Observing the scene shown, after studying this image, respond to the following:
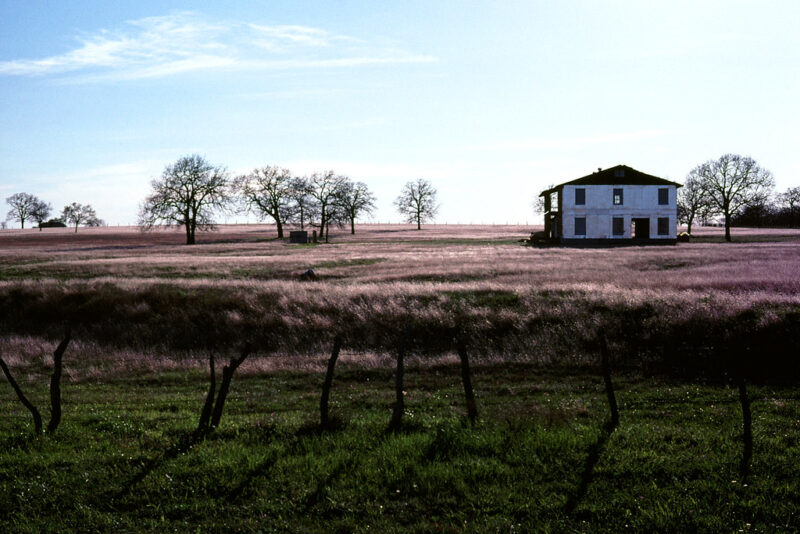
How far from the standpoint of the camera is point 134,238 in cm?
10088

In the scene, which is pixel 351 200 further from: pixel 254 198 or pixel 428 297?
pixel 428 297

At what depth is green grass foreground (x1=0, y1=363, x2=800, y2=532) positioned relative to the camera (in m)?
6.32

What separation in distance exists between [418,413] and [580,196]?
59986mm

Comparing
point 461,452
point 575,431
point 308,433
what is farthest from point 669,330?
point 308,433

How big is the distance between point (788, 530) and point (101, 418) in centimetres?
1044

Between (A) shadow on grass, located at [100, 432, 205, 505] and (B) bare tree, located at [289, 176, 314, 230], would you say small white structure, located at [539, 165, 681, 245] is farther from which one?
(A) shadow on grass, located at [100, 432, 205, 505]

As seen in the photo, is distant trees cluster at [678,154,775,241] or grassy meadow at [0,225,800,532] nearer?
grassy meadow at [0,225,800,532]

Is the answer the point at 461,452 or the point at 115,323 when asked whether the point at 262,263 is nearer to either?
the point at 115,323

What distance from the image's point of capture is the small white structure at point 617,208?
65.8 m

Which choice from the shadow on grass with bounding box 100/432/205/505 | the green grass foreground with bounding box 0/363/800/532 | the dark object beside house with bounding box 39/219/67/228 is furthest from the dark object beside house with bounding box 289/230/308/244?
the dark object beside house with bounding box 39/219/67/228

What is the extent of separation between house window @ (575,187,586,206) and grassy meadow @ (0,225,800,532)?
137ft

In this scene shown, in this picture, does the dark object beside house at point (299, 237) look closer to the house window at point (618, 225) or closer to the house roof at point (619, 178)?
the house roof at point (619, 178)

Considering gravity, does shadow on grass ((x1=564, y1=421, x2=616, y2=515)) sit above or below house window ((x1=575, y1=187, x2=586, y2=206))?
below

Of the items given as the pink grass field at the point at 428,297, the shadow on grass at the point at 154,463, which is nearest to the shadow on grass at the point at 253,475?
the shadow on grass at the point at 154,463
